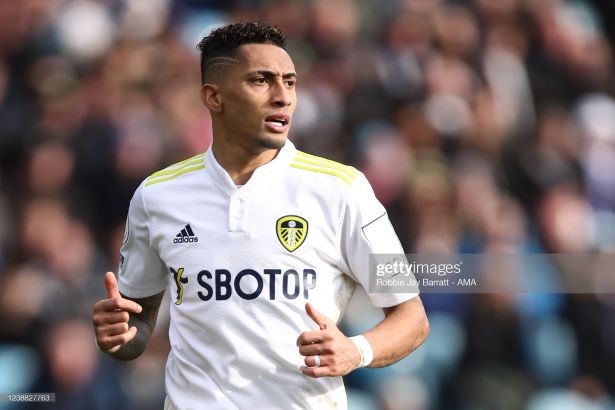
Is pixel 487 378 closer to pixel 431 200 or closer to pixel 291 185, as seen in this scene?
pixel 431 200

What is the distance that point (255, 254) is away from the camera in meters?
3.37

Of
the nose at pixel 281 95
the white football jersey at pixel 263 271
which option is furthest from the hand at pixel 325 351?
the nose at pixel 281 95

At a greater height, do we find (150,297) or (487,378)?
(150,297)

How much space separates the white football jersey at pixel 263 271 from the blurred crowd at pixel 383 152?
2.63 meters

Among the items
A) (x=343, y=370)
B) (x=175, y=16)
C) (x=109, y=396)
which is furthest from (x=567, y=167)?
(x=343, y=370)

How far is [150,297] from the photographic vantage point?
382cm

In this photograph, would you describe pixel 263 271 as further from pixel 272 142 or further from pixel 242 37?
pixel 242 37

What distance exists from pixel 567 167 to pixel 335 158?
5.05ft

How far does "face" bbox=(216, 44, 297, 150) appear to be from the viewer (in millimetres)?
3494

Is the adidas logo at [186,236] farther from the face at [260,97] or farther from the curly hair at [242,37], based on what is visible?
the curly hair at [242,37]

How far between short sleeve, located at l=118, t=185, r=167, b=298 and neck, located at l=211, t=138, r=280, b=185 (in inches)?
13.9

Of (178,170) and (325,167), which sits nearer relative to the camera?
(325,167)

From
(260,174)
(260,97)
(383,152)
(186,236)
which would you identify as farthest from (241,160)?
(383,152)

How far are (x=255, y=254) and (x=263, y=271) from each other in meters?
0.07
